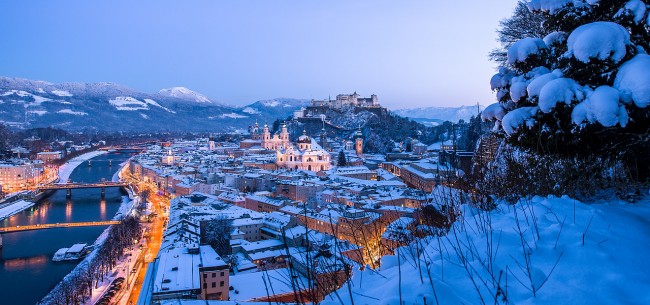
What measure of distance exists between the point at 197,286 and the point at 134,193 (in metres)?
21.4

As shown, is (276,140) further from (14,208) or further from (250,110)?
(250,110)

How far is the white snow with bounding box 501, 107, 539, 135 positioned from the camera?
2.81 meters

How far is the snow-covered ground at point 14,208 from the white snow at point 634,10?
23.5m

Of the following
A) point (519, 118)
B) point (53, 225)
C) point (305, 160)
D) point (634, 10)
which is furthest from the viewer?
point (305, 160)

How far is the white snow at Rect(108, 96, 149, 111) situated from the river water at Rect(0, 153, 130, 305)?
106 metres

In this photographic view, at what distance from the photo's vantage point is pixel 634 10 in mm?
2691

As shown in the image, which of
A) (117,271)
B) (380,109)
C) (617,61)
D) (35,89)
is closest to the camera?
(617,61)

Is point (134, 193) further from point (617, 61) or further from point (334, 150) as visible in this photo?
point (617, 61)

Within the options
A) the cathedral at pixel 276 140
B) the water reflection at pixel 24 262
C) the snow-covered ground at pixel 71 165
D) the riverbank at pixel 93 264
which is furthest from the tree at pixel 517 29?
the cathedral at pixel 276 140

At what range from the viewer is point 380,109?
50.5 meters

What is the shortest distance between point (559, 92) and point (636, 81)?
36 cm

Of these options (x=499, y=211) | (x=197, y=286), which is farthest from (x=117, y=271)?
(x=499, y=211)

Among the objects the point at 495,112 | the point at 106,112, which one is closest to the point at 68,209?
the point at 495,112

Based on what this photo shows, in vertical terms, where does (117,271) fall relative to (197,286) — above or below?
below
